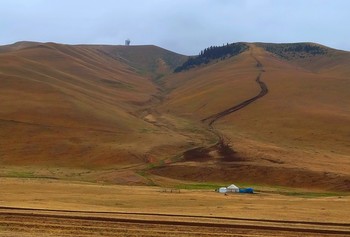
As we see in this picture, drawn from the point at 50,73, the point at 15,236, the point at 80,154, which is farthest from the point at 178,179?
the point at 50,73

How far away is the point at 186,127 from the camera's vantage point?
72.0m

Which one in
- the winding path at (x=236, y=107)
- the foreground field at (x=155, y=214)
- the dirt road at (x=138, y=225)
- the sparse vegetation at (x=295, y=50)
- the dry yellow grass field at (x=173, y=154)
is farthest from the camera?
the sparse vegetation at (x=295, y=50)

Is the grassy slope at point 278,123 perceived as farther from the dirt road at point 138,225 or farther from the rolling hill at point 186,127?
the dirt road at point 138,225

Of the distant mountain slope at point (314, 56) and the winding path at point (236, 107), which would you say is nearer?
the winding path at point (236, 107)

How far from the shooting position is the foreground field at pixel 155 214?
17344 mm

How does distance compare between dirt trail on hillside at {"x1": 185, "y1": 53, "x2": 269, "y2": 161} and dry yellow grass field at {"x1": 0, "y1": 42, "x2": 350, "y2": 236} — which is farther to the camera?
dirt trail on hillside at {"x1": 185, "y1": 53, "x2": 269, "y2": 161}

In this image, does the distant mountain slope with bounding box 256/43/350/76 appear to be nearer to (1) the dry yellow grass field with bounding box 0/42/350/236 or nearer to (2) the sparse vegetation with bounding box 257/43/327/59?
(2) the sparse vegetation with bounding box 257/43/327/59

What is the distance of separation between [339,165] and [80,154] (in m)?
25.5

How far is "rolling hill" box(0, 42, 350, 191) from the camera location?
47531mm

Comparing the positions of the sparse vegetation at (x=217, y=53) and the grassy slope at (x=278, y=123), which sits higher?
the sparse vegetation at (x=217, y=53)

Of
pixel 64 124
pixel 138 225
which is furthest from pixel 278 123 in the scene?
pixel 138 225

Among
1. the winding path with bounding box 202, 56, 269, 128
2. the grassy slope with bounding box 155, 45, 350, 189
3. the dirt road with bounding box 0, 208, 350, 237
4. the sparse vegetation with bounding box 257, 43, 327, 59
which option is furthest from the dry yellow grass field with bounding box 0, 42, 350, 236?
the sparse vegetation with bounding box 257, 43, 327, 59

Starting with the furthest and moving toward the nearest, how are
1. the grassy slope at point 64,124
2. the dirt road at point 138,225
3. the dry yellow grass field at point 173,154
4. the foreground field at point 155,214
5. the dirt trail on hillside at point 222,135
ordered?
the dirt trail on hillside at point 222,135 → the grassy slope at point 64,124 → the dry yellow grass field at point 173,154 → the foreground field at point 155,214 → the dirt road at point 138,225

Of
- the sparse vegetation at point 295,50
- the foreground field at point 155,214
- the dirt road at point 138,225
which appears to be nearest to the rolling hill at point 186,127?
the foreground field at point 155,214
